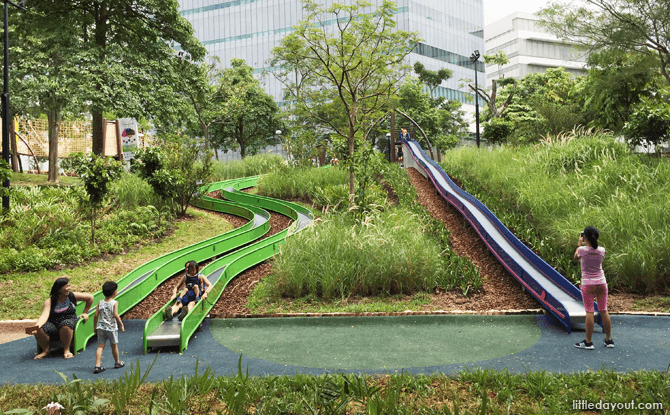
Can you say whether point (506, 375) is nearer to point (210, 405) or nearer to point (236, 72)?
point (210, 405)

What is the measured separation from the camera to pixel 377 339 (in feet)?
21.6

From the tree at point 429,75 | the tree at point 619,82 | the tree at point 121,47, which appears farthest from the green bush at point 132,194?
the tree at point 429,75

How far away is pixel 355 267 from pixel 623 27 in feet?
51.5

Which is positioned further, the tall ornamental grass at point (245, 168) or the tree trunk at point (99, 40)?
the tall ornamental grass at point (245, 168)

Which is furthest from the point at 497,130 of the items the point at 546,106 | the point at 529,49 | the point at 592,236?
the point at 529,49

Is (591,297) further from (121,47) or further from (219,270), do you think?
(121,47)

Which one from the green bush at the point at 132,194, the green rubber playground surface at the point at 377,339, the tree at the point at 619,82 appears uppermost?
the tree at the point at 619,82

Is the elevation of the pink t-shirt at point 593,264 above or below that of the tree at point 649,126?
below

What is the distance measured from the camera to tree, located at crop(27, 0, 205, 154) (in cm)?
1670

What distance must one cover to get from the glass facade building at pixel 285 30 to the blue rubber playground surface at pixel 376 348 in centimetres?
5721

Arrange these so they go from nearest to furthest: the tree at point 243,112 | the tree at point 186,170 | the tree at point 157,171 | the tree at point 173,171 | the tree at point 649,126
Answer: the tree at point 649,126 → the tree at point 157,171 → the tree at point 173,171 → the tree at point 186,170 → the tree at point 243,112

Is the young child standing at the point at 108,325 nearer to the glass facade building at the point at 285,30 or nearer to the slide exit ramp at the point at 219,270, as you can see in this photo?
the slide exit ramp at the point at 219,270

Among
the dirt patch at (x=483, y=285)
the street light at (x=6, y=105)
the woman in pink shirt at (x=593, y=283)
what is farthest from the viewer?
the street light at (x=6, y=105)

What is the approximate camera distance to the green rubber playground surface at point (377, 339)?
579 centimetres
